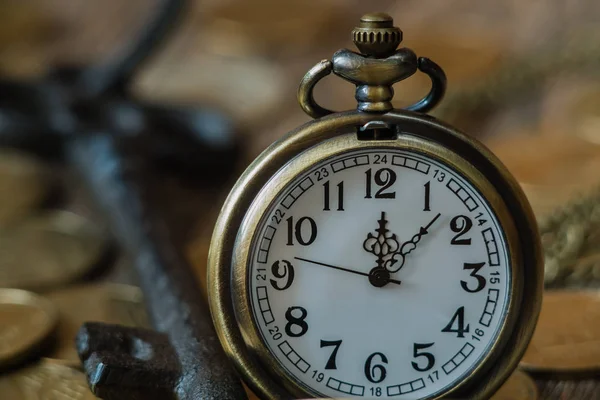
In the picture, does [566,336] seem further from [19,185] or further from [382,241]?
[19,185]

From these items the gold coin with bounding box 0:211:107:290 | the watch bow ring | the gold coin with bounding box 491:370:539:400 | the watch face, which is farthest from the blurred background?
the watch bow ring

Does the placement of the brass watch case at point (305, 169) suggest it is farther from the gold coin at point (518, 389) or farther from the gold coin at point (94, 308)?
the gold coin at point (94, 308)

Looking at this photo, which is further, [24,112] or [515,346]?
[24,112]

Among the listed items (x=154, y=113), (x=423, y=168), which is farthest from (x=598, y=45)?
(x=423, y=168)

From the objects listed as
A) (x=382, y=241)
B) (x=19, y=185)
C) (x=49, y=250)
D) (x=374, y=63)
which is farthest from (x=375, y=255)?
(x=19, y=185)

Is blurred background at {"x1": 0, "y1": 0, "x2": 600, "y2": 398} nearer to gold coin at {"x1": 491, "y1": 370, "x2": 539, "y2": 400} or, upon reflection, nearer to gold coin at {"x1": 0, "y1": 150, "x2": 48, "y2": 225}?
gold coin at {"x1": 0, "y1": 150, "x2": 48, "y2": 225}

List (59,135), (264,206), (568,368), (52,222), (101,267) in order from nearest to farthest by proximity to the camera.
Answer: (264,206) < (568,368) < (101,267) < (52,222) < (59,135)

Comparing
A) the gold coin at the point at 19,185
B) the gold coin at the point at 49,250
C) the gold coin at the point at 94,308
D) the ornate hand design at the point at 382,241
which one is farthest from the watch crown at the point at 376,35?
the gold coin at the point at 19,185

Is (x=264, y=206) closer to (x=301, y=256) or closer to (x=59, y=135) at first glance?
(x=301, y=256)
